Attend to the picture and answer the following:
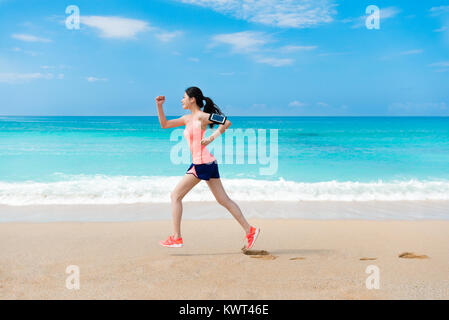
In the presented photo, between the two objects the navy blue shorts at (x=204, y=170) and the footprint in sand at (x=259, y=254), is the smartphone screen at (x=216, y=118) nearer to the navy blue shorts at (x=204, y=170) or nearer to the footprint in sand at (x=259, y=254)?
the navy blue shorts at (x=204, y=170)

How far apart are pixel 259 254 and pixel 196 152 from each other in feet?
4.80

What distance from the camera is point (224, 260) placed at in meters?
4.38

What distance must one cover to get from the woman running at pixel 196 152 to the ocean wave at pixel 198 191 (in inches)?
161

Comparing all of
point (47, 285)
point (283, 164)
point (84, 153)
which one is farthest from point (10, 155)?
point (47, 285)

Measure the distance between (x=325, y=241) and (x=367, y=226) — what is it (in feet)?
4.04

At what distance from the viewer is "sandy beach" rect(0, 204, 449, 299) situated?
342cm

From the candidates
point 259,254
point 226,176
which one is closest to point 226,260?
point 259,254

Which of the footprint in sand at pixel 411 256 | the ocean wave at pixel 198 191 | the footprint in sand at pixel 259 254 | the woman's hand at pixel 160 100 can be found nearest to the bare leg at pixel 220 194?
the footprint in sand at pixel 259 254

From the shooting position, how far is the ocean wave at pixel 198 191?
8.97 meters

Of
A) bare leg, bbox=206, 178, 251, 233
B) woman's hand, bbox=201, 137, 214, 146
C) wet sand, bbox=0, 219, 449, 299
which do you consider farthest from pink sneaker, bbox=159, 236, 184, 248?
woman's hand, bbox=201, 137, 214, 146

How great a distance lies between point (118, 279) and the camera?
369cm

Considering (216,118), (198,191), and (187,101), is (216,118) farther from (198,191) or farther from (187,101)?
(198,191)

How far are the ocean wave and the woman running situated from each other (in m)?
4.09
